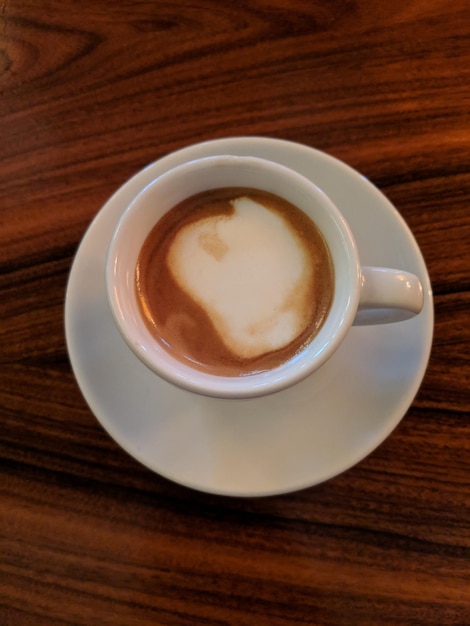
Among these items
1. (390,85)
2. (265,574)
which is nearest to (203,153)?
(390,85)

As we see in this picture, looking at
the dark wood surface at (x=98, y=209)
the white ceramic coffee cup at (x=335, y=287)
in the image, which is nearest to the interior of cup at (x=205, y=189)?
the white ceramic coffee cup at (x=335, y=287)

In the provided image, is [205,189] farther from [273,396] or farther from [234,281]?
[273,396]

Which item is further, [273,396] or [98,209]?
[98,209]

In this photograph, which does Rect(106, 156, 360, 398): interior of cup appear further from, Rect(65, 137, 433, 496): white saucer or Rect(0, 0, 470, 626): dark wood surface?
Rect(0, 0, 470, 626): dark wood surface

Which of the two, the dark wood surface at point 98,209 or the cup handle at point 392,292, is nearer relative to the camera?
the cup handle at point 392,292

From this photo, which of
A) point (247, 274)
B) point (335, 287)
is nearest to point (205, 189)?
point (247, 274)

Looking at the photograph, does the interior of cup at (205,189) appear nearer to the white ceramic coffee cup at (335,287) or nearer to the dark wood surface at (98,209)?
the white ceramic coffee cup at (335,287)

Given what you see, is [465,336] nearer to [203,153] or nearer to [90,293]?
[203,153]
